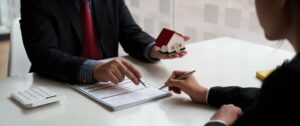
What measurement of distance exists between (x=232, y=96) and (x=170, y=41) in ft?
1.22

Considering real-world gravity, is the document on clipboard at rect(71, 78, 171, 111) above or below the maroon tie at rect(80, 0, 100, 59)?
below

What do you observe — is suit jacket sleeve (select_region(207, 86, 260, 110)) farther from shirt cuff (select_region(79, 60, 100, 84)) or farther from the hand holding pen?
shirt cuff (select_region(79, 60, 100, 84))

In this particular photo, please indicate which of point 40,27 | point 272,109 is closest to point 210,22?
point 40,27

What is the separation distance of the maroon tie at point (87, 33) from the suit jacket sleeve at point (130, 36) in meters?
0.14

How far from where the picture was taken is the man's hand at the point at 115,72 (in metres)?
1.23

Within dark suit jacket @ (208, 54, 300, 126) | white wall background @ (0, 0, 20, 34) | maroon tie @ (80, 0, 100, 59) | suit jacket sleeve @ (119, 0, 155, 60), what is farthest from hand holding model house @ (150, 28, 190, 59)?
white wall background @ (0, 0, 20, 34)

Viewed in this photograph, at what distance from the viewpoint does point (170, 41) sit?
140cm

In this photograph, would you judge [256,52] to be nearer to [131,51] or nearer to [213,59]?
[213,59]

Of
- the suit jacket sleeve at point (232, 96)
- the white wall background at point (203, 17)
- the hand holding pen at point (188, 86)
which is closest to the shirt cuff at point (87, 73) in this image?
the hand holding pen at point (188, 86)

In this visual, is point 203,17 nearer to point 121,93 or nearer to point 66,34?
point 66,34

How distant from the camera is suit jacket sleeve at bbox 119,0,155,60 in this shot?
1.61 m

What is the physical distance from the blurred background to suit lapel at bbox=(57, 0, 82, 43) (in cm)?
70

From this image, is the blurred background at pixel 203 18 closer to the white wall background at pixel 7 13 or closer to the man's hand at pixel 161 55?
the man's hand at pixel 161 55

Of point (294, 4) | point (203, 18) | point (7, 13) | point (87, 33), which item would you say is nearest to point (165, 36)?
point (87, 33)
